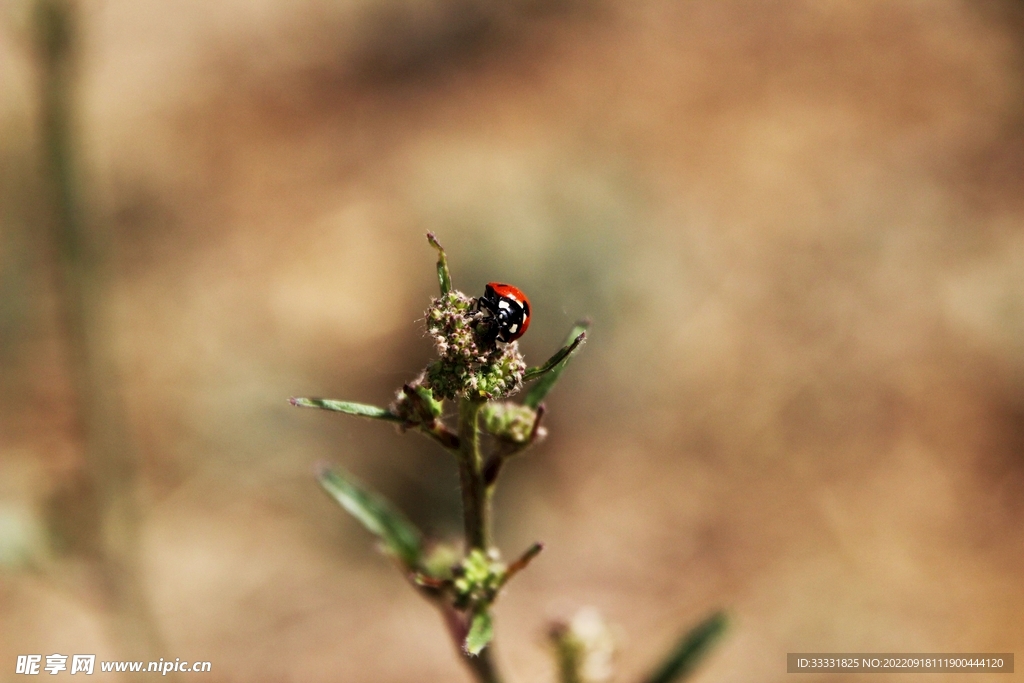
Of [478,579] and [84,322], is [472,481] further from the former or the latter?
[84,322]

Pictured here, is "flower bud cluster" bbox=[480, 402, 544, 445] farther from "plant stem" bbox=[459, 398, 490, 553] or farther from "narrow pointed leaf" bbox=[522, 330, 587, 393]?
"narrow pointed leaf" bbox=[522, 330, 587, 393]

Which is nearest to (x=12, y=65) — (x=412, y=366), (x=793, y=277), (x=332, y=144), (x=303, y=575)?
(x=332, y=144)

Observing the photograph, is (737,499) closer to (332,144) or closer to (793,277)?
(793,277)

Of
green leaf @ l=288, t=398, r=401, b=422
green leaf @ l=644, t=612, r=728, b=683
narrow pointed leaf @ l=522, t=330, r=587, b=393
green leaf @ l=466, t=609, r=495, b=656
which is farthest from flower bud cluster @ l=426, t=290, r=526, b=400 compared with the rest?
green leaf @ l=644, t=612, r=728, b=683

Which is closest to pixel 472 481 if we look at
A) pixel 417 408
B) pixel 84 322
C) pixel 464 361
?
pixel 417 408

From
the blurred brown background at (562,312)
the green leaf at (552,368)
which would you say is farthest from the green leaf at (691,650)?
the blurred brown background at (562,312)
